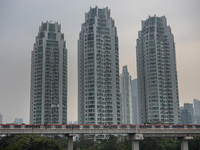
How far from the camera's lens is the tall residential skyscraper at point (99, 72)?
171125mm

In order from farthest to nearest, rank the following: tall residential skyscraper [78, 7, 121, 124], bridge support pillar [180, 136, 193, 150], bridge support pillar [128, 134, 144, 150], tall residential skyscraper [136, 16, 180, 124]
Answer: tall residential skyscraper [136, 16, 180, 124]
tall residential skyscraper [78, 7, 121, 124]
bridge support pillar [180, 136, 193, 150]
bridge support pillar [128, 134, 144, 150]

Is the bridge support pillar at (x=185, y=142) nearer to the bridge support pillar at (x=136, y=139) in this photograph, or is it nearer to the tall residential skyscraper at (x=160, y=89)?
the bridge support pillar at (x=136, y=139)

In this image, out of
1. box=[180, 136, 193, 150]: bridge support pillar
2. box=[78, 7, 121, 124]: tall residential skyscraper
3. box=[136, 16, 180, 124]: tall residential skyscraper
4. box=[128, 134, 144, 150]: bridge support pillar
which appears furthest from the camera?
box=[136, 16, 180, 124]: tall residential skyscraper

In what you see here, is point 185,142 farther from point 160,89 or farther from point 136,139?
point 160,89

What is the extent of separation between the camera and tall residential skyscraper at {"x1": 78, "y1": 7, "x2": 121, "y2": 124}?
561 feet

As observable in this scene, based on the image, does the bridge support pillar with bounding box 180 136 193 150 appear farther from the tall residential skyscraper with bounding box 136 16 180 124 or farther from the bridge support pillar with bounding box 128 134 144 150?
the tall residential skyscraper with bounding box 136 16 180 124

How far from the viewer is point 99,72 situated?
6939 inches

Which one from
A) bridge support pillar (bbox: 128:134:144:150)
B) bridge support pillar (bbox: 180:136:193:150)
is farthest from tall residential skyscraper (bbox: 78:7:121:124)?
bridge support pillar (bbox: 128:134:144:150)

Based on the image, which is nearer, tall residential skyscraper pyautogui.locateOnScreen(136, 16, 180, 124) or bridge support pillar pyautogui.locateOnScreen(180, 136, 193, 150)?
bridge support pillar pyautogui.locateOnScreen(180, 136, 193, 150)

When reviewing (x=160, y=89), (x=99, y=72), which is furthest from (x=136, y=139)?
(x=160, y=89)

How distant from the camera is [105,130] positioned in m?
91.2

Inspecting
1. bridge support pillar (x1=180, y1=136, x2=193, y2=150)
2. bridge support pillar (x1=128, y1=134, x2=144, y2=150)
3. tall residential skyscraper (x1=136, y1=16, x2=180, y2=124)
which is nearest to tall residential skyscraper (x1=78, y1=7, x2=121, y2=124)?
tall residential skyscraper (x1=136, y1=16, x2=180, y2=124)

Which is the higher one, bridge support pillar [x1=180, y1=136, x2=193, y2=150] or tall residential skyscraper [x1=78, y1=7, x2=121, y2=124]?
tall residential skyscraper [x1=78, y1=7, x2=121, y2=124]

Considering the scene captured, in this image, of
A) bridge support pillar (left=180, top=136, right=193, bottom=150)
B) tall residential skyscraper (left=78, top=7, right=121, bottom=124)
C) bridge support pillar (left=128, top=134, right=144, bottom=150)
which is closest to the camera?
bridge support pillar (left=128, top=134, right=144, bottom=150)
